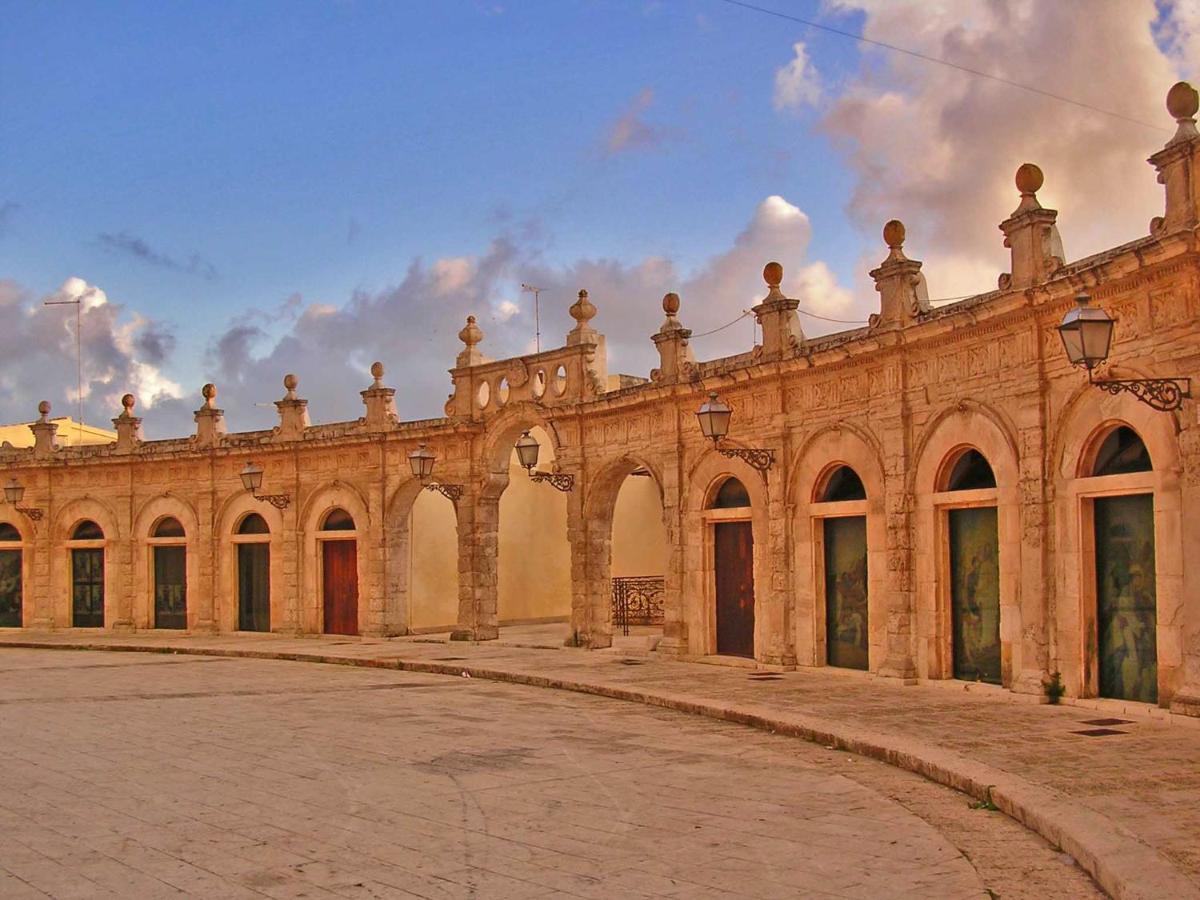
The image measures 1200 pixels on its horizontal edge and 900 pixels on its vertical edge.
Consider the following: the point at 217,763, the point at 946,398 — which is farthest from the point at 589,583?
the point at 217,763

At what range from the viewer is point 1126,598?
12.1 m

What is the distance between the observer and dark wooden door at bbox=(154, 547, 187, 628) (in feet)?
93.0

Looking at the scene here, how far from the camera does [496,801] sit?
336 inches

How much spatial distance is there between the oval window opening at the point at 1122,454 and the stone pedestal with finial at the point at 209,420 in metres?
20.1

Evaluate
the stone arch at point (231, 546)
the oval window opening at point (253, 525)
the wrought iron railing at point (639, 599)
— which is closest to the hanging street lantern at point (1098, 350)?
the wrought iron railing at point (639, 599)

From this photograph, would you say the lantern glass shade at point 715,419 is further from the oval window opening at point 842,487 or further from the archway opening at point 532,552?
the archway opening at point 532,552

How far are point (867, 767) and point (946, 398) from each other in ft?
18.6

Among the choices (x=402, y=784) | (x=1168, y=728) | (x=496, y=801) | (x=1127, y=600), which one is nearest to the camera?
(x=496, y=801)

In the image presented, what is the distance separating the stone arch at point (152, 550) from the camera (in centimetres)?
2792

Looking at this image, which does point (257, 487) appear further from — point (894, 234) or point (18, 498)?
point (894, 234)

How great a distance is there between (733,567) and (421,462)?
625 centimetres

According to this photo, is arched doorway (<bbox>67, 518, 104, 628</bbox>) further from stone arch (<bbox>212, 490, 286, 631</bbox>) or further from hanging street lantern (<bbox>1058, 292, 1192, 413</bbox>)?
hanging street lantern (<bbox>1058, 292, 1192, 413</bbox>)

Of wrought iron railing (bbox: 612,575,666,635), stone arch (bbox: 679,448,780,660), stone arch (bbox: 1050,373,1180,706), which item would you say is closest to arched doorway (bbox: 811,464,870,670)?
stone arch (bbox: 679,448,780,660)

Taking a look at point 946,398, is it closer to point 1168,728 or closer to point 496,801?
point 1168,728
